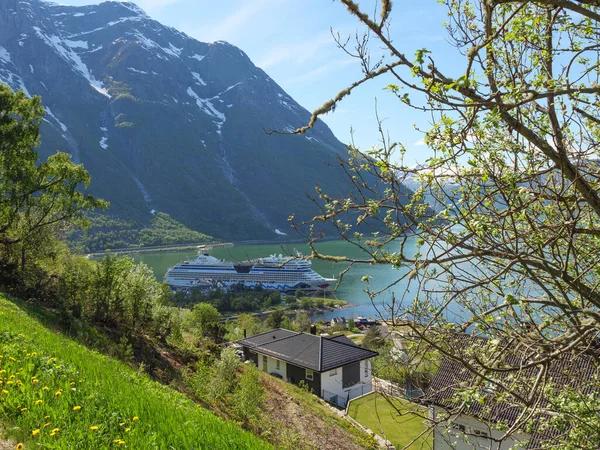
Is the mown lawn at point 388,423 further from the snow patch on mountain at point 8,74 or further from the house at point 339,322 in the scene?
the snow patch on mountain at point 8,74

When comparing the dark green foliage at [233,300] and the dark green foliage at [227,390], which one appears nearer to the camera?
the dark green foliage at [227,390]

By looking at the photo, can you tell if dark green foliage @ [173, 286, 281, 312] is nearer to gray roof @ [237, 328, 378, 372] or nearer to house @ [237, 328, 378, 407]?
gray roof @ [237, 328, 378, 372]

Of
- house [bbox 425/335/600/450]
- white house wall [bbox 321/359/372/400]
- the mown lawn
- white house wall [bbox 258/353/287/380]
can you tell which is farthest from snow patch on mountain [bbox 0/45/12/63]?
house [bbox 425/335/600/450]

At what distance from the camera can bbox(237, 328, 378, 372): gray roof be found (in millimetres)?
19125

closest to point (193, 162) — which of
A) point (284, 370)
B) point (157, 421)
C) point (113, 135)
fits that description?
point (113, 135)

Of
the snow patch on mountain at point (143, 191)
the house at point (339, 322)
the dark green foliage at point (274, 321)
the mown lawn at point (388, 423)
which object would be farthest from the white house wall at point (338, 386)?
the snow patch on mountain at point (143, 191)

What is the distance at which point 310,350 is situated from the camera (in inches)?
797

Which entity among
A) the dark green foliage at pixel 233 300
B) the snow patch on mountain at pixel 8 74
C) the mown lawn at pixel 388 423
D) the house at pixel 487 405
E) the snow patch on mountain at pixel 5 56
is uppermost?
the snow patch on mountain at pixel 5 56

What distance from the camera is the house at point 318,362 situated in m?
18.7

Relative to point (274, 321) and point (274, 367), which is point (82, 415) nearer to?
point (274, 367)

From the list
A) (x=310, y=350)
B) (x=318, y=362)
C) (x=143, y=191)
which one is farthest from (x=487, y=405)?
(x=143, y=191)

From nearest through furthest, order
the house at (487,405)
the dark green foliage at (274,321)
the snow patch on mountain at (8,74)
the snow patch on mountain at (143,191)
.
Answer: the house at (487,405) < the dark green foliage at (274,321) < the snow patch on mountain at (143,191) < the snow patch on mountain at (8,74)

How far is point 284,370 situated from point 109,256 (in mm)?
11933

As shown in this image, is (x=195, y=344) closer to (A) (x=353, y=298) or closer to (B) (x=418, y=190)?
(B) (x=418, y=190)
